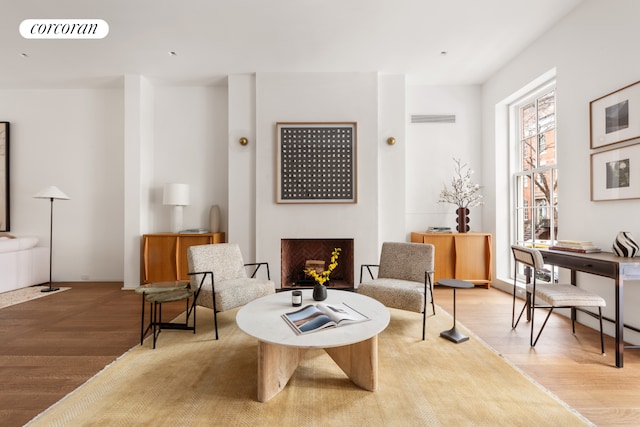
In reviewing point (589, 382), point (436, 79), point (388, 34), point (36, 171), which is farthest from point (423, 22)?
point (36, 171)

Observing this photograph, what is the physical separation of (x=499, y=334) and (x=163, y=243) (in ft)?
14.4

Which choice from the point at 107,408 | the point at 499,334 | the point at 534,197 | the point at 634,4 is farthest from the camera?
the point at 534,197

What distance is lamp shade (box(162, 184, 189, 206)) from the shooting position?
4328 millimetres

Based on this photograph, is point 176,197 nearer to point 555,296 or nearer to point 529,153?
point 555,296

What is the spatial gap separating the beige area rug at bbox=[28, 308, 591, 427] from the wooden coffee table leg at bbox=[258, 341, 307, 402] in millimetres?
56

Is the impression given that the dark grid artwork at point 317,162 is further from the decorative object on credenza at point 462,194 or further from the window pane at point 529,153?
the window pane at point 529,153

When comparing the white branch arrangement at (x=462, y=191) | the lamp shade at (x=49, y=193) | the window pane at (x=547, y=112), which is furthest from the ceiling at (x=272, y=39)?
the lamp shade at (x=49, y=193)

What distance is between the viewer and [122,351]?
2434 millimetres

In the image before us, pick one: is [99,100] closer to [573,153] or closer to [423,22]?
[423,22]

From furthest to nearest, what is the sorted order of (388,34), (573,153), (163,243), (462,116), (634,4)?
1. (462,116)
2. (163,243)
3. (388,34)
4. (573,153)
5. (634,4)

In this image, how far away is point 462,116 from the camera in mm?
4812

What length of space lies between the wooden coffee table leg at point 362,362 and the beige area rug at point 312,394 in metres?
0.06

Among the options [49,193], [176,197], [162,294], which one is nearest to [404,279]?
[162,294]

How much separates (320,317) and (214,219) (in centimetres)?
314
